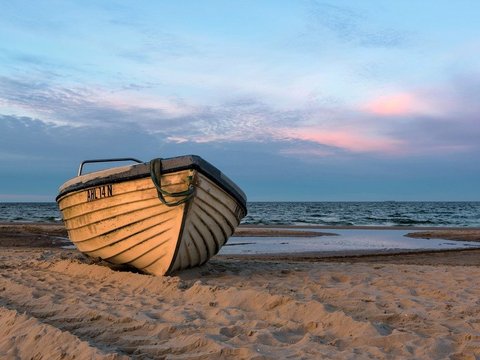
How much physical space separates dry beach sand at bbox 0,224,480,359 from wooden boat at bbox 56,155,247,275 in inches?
13.1

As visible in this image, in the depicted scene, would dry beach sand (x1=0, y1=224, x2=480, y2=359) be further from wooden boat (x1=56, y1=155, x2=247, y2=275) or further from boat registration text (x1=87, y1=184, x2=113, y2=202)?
boat registration text (x1=87, y1=184, x2=113, y2=202)

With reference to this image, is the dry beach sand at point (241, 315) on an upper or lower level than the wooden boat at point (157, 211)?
lower

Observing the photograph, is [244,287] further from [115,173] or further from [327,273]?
[115,173]

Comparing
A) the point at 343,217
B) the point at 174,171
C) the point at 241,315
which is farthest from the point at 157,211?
the point at 343,217

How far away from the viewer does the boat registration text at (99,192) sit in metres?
6.68

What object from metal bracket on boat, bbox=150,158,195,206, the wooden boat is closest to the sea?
the wooden boat

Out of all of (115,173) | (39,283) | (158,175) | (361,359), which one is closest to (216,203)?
(158,175)

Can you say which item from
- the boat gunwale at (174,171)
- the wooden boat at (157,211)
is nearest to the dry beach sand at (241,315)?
the wooden boat at (157,211)

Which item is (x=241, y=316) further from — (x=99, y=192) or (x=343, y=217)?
(x=343, y=217)

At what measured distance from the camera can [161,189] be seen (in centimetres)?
619

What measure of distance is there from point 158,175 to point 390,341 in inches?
138

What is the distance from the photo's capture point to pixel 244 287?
5984 millimetres

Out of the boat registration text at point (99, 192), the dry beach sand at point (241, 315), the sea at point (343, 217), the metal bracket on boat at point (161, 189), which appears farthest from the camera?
the sea at point (343, 217)

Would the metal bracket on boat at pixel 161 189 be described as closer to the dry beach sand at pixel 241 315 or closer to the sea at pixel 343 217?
the dry beach sand at pixel 241 315
